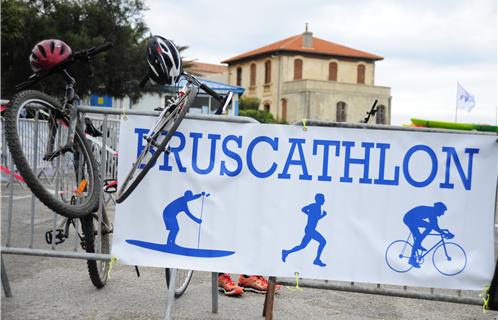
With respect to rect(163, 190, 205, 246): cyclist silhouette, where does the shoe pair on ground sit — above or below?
below

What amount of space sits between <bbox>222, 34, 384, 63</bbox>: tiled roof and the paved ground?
73.8m

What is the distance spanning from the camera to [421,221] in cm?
411

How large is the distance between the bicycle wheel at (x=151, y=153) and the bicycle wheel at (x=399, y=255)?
170 centimetres

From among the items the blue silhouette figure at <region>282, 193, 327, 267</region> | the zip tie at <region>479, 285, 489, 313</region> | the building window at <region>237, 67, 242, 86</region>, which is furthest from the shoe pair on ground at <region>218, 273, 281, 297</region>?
the building window at <region>237, 67, 242, 86</region>

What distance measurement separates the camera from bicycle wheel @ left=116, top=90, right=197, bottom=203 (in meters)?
3.95

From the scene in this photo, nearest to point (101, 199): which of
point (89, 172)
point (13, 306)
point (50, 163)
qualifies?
point (89, 172)

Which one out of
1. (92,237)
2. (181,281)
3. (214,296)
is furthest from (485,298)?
(92,237)

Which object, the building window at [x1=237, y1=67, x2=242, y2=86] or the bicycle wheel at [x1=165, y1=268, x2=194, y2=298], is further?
the building window at [x1=237, y1=67, x2=242, y2=86]

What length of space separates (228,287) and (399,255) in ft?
5.60

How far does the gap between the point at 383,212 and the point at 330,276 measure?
58cm

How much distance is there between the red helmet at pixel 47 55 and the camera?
14.0 feet

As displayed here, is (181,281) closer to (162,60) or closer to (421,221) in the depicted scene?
(162,60)

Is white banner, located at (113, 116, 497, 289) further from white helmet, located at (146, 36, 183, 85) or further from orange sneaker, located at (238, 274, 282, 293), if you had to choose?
orange sneaker, located at (238, 274, 282, 293)

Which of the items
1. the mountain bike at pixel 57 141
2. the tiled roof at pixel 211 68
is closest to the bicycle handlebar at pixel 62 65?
the mountain bike at pixel 57 141
